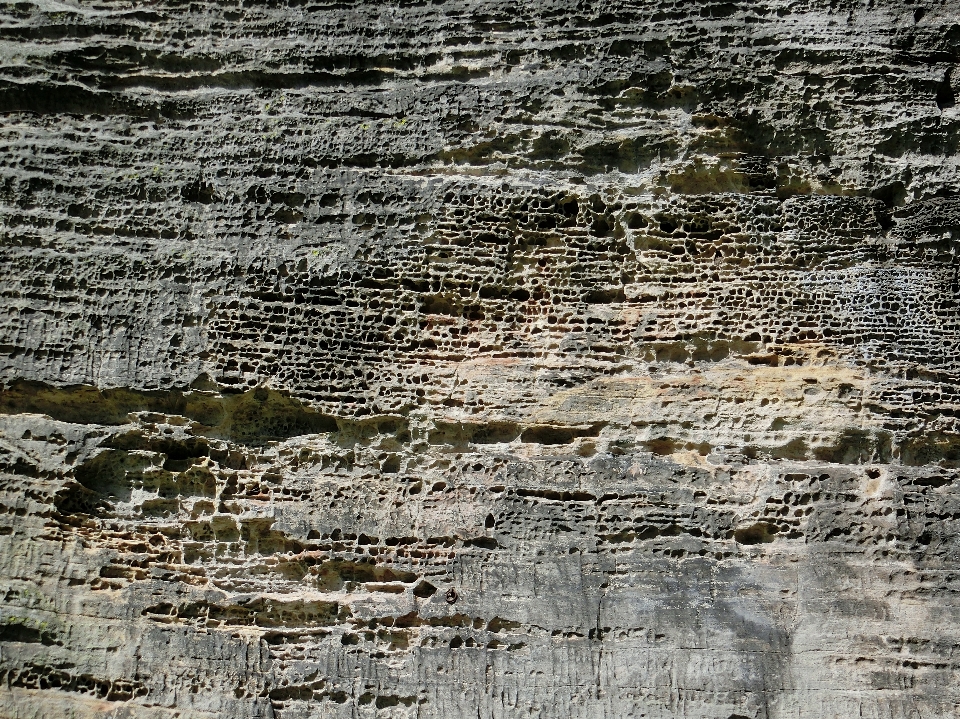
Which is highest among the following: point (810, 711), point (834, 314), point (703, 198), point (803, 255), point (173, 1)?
point (173, 1)

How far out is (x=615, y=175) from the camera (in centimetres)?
242

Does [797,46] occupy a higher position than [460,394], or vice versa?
[797,46]

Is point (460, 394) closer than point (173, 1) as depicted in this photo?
Yes

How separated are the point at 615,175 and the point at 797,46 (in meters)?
0.67

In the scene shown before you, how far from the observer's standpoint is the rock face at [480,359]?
85.7 inches

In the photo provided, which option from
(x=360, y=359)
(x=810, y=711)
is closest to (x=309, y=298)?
(x=360, y=359)

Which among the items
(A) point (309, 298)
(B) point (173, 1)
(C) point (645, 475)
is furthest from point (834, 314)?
(B) point (173, 1)

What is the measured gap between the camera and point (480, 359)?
2.35 meters

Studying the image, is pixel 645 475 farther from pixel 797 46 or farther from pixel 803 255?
pixel 797 46

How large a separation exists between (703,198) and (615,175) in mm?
278

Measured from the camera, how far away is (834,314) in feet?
7.54

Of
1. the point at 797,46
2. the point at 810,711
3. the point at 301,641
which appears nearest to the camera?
the point at 810,711

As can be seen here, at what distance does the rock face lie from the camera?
218 centimetres

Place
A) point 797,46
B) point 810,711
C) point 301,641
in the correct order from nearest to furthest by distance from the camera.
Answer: point 810,711
point 301,641
point 797,46
